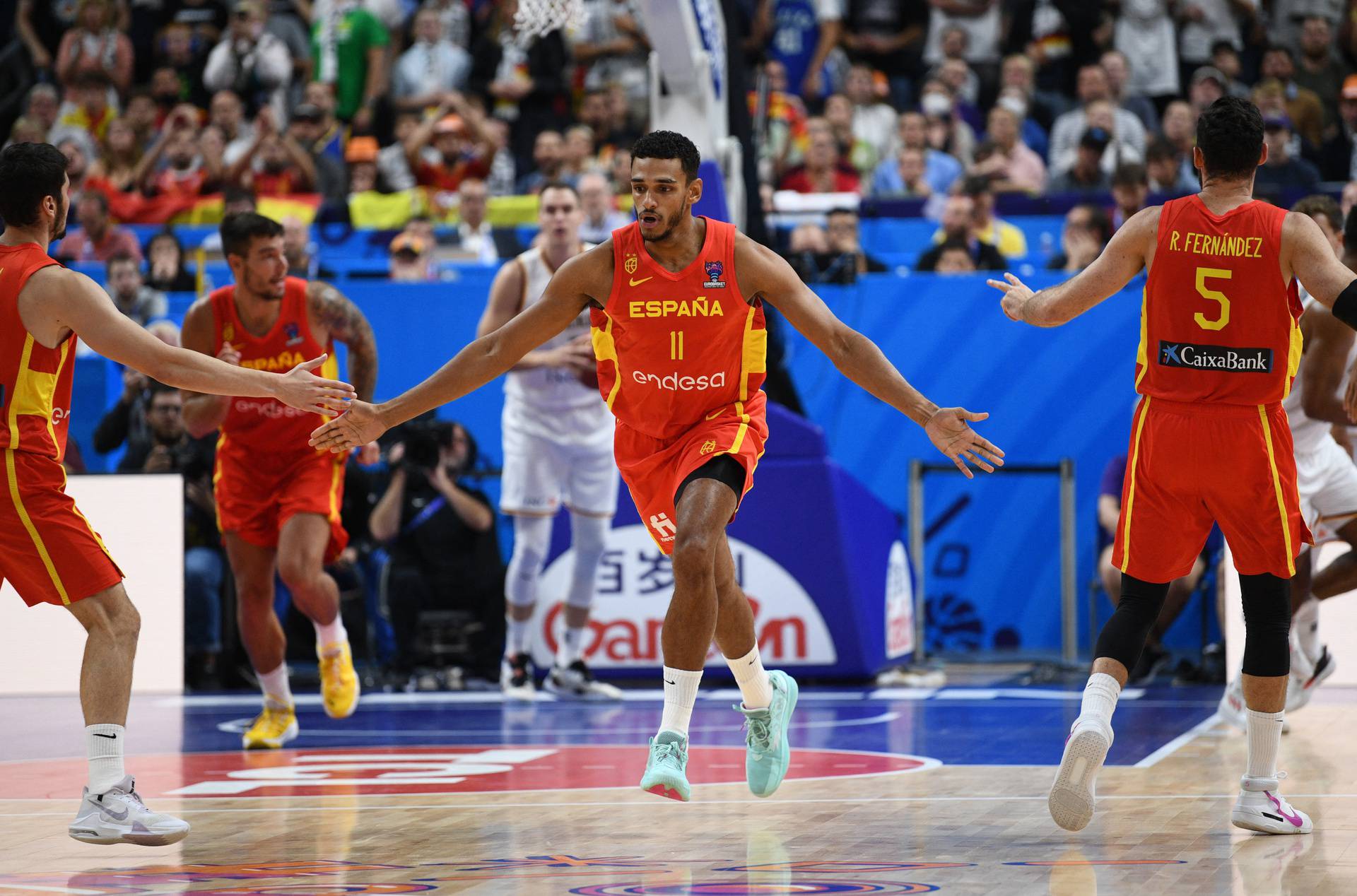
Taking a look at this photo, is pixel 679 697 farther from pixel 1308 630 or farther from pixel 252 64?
pixel 252 64

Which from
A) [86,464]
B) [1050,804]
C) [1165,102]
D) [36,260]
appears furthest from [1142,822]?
[1165,102]

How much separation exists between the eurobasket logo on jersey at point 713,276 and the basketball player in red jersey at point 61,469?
4.67ft

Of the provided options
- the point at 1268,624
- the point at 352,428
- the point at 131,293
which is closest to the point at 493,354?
the point at 352,428

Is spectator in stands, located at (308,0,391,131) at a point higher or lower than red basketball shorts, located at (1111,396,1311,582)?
higher

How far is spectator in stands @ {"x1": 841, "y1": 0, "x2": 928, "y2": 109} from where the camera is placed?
16.4m

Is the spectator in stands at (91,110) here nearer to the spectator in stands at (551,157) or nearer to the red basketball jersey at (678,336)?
the spectator in stands at (551,157)

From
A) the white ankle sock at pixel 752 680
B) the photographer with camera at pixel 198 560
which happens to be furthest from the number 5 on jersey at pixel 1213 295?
the photographer with camera at pixel 198 560

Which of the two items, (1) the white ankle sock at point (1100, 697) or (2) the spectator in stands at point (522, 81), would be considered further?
(2) the spectator in stands at point (522, 81)

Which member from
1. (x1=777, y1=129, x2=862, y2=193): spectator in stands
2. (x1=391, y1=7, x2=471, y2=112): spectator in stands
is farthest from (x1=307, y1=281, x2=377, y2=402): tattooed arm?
(x1=391, y1=7, x2=471, y2=112): spectator in stands

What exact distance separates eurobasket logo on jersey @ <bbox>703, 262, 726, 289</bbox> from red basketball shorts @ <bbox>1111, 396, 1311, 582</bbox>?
56.5 inches

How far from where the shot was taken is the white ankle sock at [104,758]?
518 centimetres

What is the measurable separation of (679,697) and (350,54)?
12.4 meters

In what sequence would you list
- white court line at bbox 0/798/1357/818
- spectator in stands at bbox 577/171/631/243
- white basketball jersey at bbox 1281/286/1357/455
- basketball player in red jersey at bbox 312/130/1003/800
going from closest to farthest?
basketball player in red jersey at bbox 312/130/1003/800
white court line at bbox 0/798/1357/818
white basketball jersey at bbox 1281/286/1357/455
spectator in stands at bbox 577/171/631/243

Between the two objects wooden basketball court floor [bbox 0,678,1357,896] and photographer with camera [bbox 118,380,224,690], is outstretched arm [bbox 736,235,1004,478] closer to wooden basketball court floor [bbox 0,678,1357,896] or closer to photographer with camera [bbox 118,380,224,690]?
wooden basketball court floor [bbox 0,678,1357,896]
